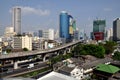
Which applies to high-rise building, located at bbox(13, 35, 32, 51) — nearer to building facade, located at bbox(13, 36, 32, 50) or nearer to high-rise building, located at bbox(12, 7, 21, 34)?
building facade, located at bbox(13, 36, 32, 50)

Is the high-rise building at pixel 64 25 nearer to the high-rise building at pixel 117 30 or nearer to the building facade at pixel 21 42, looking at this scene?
the high-rise building at pixel 117 30

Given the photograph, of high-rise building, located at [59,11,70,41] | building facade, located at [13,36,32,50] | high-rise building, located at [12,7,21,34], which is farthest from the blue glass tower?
building facade, located at [13,36,32,50]

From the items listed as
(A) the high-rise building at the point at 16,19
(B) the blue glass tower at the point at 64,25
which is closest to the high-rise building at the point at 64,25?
(B) the blue glass tower at the point at 64,25

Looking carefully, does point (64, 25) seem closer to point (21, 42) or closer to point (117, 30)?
point (117, 30)

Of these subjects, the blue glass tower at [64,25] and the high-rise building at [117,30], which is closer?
the high-rise building at [117,30]

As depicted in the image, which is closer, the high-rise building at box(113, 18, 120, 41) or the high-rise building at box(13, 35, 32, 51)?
the high-rise building at box(13, 35, 32, 51)

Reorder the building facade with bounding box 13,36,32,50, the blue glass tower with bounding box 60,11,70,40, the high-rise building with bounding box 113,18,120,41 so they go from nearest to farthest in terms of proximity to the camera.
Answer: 1. the building facade with bounding box 13,36,32,50
2. the high-rise building with bounding box 113,18,120,41
3. the blue glass tower with bounding box 60,11,70,40

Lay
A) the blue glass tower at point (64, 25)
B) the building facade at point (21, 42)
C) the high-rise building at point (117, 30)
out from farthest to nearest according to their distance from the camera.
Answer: the blue glass tower at point (64, 25), the high-rise building at point (117, 30), the building facade at point (21, 42)

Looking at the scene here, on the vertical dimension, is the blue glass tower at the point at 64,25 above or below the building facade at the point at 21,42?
above

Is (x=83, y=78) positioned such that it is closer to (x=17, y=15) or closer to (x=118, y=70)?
(x=118, y=70)

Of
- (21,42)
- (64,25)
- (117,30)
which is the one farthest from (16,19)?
(21,42)

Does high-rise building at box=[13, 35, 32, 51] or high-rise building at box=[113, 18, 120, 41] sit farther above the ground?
high-rise building at box=[113, 18, 120, 41]
